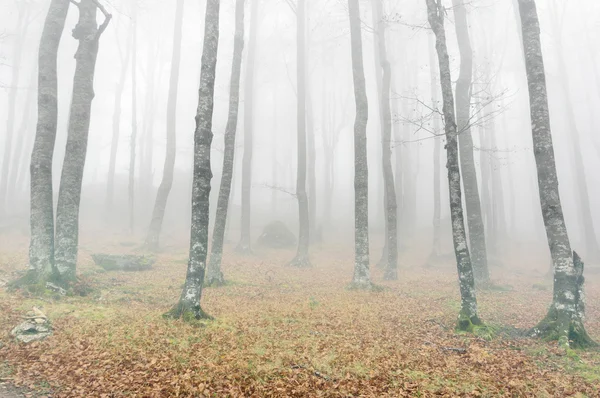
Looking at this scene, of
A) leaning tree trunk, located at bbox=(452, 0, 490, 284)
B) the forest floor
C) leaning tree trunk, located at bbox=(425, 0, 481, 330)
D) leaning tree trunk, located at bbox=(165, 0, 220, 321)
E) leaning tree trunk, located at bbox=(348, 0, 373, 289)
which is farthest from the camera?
leaning tree trunk, located at bbox=(452, 0, 490, 284)

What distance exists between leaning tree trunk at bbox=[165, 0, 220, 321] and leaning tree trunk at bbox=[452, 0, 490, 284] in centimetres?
972

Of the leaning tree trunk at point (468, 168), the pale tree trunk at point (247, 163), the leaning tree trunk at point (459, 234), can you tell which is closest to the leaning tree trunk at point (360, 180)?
the leaning tree trunk at point (468, 168)

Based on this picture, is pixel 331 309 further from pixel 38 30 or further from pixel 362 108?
pixel 38 30

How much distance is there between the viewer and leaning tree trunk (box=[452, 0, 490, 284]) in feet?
46.7

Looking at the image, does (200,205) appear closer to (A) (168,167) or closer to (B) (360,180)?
(B) (360,180)

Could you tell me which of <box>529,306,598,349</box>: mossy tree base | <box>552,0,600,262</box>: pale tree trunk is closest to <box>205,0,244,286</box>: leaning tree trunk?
<box>529,306,598,349</box>: mossy tree base

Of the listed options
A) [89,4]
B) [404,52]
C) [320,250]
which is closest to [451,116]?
[89,4]

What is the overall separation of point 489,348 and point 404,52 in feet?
109

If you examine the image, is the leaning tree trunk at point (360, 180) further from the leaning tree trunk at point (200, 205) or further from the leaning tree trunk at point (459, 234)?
the leaning tree trunk at point (200, 205)

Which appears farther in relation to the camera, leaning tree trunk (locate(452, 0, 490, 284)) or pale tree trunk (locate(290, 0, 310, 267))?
pale tree trunk (locate(290, 0, 310, 267))

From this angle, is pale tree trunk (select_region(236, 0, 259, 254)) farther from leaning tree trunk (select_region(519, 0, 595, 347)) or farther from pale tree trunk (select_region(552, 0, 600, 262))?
pale tree trunk (select_region(552, 0, 600, 262))

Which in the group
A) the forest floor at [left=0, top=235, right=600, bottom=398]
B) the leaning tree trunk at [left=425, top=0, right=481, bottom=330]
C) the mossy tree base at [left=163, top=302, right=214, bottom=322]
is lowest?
the forest floor at [left=0, top=235, right=600, bottom=398]

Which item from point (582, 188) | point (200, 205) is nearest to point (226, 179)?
point (200, 205)

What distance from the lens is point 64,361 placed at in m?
5.40
